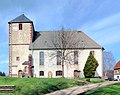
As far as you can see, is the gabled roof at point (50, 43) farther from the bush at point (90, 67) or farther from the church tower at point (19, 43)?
the bush at point (90, 67)

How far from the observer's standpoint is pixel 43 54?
57.6 metres

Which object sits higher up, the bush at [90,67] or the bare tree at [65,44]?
the bare tree at [65,44]

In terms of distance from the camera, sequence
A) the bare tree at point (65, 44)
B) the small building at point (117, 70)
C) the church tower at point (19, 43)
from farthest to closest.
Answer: the small building at point (117, 70)
the church tower at point (19, 43)
the bare tree at point (65, 44)

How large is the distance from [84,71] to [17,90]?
30085 millimetres

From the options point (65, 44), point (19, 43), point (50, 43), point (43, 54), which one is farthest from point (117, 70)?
point (19, 43)

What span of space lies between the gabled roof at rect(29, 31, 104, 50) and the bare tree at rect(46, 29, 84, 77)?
0.37 metres

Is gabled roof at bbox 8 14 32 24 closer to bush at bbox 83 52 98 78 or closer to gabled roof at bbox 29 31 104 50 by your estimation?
gabled roof at bbox 29 31 104 50

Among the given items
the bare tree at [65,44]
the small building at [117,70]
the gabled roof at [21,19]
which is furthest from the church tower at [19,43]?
the small building at [117,70]

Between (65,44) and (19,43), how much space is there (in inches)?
389

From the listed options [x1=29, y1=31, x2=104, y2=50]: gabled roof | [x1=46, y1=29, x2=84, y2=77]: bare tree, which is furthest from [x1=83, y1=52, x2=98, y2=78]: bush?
[x1=29, y1=31, x2=104, y2=50]: gabled roof

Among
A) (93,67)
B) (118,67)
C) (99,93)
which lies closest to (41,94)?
(99,93)

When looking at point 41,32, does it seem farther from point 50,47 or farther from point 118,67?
point 118,67

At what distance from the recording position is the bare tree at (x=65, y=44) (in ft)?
181

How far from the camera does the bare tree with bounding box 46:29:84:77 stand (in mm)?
55094
